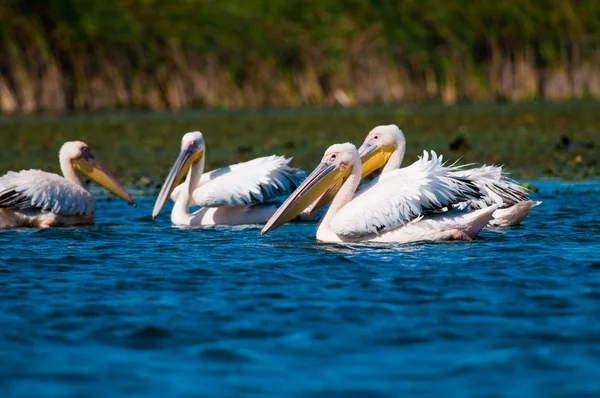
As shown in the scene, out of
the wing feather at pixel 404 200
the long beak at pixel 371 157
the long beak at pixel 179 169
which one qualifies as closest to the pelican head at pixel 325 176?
the wing feather at pixel 404 200

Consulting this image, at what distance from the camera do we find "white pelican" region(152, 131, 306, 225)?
892 centimetres

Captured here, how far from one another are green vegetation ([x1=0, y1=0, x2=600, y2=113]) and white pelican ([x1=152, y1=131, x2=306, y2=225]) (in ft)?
63.4

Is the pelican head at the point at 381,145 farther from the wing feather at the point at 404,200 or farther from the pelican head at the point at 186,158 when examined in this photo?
the pelican head at the point at 186,158

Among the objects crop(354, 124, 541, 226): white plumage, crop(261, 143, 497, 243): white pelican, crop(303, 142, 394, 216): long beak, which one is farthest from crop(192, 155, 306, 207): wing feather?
crop(261, 143, 497, 243): white pelican

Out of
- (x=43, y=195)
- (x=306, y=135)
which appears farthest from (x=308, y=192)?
(x=306, y=135)

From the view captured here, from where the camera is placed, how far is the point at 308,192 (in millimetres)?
7809

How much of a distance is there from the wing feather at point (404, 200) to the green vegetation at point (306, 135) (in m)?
5.00

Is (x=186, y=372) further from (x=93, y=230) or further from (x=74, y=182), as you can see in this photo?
(x=74, y=182)

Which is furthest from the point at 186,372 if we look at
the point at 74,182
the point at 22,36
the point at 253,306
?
the point at 22,36

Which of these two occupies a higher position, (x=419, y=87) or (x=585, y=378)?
(x=419, y=87)

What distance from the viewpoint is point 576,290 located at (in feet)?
18.0

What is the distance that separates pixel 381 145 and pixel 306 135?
10597mm

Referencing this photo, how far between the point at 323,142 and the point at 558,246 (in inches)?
422

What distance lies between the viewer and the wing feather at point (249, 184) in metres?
8.90
